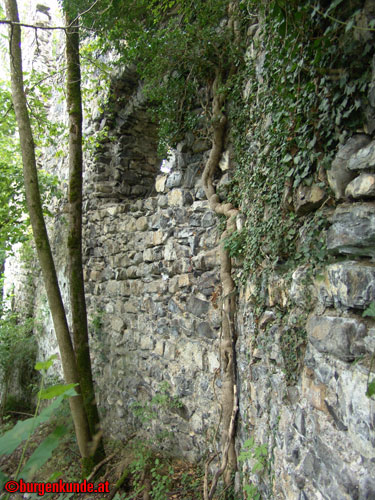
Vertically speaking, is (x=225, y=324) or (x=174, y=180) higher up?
(x=174, y=180)

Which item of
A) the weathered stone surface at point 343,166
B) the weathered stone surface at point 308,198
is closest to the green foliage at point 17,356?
the weathered stone surface at point 308,198

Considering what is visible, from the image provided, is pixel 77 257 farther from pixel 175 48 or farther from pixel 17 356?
pixel 17 356

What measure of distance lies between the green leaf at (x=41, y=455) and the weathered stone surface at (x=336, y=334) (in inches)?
39.9

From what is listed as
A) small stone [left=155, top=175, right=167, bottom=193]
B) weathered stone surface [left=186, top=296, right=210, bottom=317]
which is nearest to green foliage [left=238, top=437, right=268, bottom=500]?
weathered stone surface [left=186, top=296, right=210, bottom=317]

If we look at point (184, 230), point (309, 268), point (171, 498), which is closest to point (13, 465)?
point (171, 498)

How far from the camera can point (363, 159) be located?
128 cm

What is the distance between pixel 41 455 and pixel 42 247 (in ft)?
10.2

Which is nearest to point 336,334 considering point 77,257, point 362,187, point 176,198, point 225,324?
point 362,187

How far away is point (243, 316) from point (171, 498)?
1.64 metres

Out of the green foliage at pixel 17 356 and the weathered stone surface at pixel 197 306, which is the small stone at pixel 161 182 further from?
the green foliage at pixel 17 356

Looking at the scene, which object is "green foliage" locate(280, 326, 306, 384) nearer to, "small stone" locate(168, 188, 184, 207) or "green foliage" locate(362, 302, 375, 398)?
"green foliage" locate(362, 302, 375, 398)

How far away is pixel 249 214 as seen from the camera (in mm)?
2426

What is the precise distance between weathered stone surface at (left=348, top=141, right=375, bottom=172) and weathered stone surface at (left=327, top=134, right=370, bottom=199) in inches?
1.0

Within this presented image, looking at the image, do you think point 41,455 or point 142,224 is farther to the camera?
point 142,224
